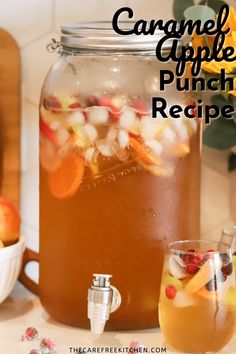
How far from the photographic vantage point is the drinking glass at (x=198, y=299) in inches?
46.8

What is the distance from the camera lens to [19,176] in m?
1.53

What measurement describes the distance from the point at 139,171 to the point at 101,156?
55mm

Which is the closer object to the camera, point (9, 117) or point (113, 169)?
point (113, 169)

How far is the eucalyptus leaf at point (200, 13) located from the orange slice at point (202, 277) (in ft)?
1.19

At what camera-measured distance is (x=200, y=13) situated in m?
1.35

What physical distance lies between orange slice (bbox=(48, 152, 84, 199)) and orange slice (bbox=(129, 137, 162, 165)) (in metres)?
0.07

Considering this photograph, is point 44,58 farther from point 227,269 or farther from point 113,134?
point 227,269

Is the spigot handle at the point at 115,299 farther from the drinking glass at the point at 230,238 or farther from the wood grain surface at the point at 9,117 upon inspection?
the wood grain surface at the point at 9,117

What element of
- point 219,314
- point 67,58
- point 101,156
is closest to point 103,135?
point 101,156

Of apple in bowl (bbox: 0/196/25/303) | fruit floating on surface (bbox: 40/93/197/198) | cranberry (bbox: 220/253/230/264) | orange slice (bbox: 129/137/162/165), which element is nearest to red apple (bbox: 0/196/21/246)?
apple in bowl (bbox: 0/196/25/303)

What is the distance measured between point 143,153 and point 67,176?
0.11 metres

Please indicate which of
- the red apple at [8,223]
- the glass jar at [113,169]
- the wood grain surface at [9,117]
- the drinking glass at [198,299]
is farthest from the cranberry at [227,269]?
the wood grain surface at [9,117]

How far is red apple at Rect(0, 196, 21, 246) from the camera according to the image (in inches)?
53.7

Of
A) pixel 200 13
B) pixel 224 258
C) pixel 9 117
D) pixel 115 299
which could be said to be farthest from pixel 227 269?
pixel 9 117
